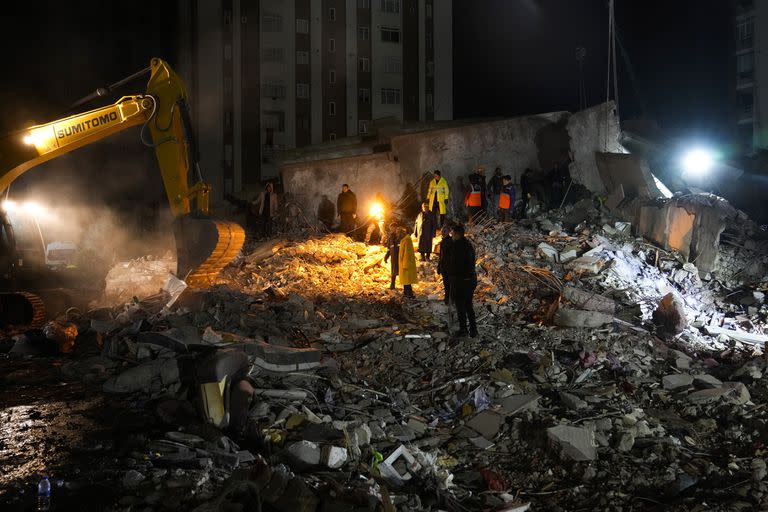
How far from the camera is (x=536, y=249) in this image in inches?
482

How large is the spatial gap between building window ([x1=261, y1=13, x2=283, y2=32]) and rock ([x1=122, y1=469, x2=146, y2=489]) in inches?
1392

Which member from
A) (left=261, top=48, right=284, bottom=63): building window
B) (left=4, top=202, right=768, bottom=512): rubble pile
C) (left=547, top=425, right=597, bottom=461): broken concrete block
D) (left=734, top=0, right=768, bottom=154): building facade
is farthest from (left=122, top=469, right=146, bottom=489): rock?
(left=261, top=48, right=284, bottom=63): building window

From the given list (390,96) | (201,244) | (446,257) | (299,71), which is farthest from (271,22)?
(446,257)

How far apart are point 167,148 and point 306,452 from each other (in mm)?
6484

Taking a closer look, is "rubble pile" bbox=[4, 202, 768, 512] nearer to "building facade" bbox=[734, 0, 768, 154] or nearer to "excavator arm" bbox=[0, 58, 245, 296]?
"excavator arm" bbox=[0, 58, 245, 296]

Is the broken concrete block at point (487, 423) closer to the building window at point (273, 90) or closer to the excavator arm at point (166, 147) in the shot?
the excavator arm at point (166, 147)

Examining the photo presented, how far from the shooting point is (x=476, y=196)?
14.5 meters

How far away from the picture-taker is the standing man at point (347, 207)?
1533cm

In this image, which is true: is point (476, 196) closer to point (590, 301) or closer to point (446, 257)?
point (590, 301)

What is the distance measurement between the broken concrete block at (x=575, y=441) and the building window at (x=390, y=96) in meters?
34.5

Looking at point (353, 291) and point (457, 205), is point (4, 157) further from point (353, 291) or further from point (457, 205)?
point (457, 205)

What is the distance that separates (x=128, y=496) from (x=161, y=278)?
9124mm

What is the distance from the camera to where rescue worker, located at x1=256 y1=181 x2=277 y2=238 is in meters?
15.8

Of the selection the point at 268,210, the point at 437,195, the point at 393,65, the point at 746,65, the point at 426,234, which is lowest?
the point at 426,234
